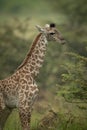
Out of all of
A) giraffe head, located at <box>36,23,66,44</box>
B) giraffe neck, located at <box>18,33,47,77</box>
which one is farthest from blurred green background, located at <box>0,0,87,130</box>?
giraffe neck, located at <box>18,33,47,77</box>

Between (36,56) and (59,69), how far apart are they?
9926 mm

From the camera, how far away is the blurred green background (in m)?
17.2

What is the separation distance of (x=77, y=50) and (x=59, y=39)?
36.8 ft

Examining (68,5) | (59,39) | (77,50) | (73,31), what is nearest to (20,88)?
(59,39)

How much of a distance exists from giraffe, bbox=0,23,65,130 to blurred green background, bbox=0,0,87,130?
2.03 ft

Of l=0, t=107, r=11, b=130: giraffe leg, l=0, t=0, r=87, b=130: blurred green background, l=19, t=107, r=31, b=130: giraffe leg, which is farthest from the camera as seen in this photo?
l=0, t=0, r=87, b=130: blurred green background

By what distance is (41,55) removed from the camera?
16.9m

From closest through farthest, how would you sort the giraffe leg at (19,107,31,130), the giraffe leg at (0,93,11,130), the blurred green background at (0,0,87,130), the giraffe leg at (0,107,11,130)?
1. the giraffe leg at (19,107,31,130)
2. the giraffe leg at (0,93,11,130)
3. the giraffe leg at (0,107,11,130)
4. the blurred green background at (0,0,87,130)

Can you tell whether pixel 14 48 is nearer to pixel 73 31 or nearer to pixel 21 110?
pixel 73 31

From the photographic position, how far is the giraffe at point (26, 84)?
1645 cm

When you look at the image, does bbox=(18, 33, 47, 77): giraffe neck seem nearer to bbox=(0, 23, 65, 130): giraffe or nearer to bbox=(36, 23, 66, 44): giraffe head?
bbox=(0, 23, 65, 130): giraffe

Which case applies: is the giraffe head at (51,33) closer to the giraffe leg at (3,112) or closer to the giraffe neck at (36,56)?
the giraffe neck at (36,56)

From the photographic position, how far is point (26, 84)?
16500 millimetres

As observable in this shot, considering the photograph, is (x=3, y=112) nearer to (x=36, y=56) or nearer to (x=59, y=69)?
(x=36, y=56)
